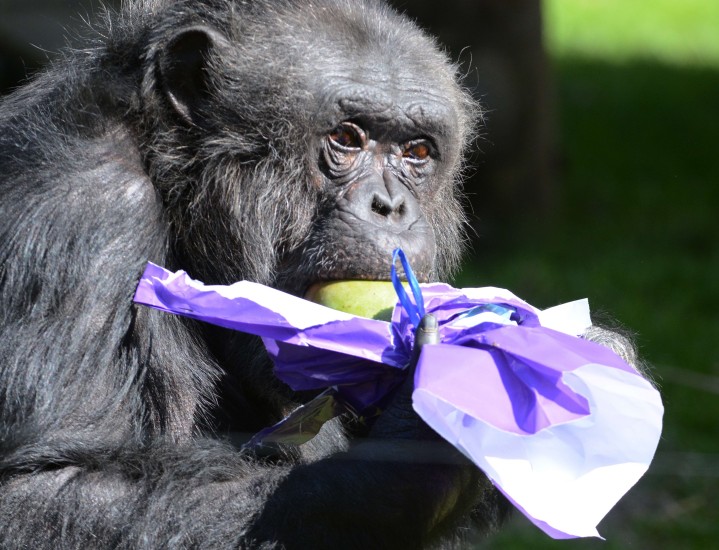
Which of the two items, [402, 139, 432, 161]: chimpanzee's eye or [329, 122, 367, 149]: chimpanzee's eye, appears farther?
[402, 139, 432, 161]: chimpanzee's eye

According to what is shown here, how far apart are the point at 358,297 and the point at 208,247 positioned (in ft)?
1.97

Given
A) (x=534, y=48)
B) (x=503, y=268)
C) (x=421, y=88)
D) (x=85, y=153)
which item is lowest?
(x=503, y=268)

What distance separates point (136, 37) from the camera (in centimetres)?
414

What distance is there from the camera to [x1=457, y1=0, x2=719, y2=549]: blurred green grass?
6707mm

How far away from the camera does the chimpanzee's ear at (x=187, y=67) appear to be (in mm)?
4004

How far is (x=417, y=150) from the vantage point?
4.19 m

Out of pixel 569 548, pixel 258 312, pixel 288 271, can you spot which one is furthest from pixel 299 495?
pixel 569 548

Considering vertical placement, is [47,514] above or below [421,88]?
below

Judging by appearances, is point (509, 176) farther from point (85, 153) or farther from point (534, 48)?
point (85, 153)

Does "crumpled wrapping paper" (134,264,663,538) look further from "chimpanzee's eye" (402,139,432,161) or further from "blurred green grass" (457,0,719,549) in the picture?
"blurred green grass" (457,0,719,549)

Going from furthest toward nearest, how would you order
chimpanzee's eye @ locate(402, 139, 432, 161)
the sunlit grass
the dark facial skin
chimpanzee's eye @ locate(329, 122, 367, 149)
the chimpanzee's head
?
A: the sunlit grass → chimpanzee's eye @ locate(402, 139, 432, 161) → chimpanzee's eye @ locate(329, 122, 367, 149) → the chimpanzee's head → the dark facial skin

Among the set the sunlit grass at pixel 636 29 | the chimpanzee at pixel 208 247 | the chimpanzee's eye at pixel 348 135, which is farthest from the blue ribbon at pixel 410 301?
the sunlit grass at pixel 636 29

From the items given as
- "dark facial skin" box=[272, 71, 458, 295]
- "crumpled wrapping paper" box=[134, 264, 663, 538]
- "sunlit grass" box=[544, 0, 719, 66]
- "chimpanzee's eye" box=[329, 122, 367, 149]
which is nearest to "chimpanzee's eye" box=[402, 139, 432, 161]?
"dark facial skin" box=[272, 71, 458, 295]

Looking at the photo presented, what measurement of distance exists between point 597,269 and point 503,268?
2.43 feet
